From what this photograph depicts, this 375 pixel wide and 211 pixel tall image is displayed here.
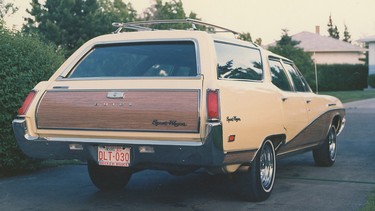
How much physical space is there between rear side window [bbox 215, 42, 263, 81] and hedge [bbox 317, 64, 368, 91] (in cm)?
4208

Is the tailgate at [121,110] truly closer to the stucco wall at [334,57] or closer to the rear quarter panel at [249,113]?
the rear quarter panel at [249,113]

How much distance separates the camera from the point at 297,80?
8.62m

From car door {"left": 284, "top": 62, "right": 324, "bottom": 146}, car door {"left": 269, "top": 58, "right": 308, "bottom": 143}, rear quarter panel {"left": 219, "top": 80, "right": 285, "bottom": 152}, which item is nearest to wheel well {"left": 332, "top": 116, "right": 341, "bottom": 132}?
car door {"left": 284, "top": 62, "right": 324, "bottom": 146}

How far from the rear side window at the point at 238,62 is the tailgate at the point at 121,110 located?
2.15 ft

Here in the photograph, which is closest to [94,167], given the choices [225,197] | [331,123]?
[225,197]

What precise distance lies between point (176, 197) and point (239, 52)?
1.80 meters

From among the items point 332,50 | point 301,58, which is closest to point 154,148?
point 301,58

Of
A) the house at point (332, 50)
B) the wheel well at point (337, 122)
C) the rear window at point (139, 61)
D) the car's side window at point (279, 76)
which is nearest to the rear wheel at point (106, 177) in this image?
the rear window at point (139, 61)

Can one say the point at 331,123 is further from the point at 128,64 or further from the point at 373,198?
the point at 128,64

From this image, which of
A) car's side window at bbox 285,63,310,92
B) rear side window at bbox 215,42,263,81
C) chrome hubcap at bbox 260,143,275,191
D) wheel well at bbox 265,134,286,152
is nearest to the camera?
rear side window at bbox 215,42,263,81

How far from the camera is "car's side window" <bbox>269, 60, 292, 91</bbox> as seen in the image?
7.61 m

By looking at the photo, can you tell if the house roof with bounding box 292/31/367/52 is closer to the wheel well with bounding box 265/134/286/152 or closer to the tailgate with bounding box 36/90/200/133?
the wheel well with bounding box 265/134/286/152

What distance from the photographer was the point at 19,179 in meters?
8.16

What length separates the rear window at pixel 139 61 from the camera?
6230 mm
